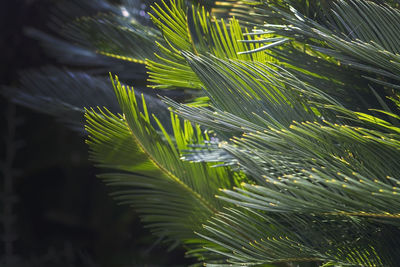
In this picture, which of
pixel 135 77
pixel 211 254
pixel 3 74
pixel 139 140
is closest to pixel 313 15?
pixel 139 140

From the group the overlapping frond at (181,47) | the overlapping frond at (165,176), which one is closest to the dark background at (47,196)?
the overlapping frond at (165,176)

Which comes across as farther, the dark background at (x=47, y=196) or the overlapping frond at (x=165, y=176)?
the dark background at (x=47, y=196)

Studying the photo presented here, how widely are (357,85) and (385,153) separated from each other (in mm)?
240

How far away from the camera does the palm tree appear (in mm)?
651

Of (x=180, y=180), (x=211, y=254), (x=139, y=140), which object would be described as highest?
(x=139, y=140)

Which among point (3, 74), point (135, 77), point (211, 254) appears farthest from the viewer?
point (3, 74)

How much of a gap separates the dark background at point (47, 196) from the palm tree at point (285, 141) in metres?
1.06

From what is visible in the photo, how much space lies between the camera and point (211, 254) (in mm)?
1025

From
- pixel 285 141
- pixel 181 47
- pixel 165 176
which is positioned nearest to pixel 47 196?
pixel 165 176

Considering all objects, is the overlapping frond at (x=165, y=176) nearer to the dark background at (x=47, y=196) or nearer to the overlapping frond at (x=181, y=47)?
the overlapping frond at (x=181, y=47)

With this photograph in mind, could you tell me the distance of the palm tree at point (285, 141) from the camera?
0.65 m

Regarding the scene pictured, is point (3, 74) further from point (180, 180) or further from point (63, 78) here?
point (180, 180)

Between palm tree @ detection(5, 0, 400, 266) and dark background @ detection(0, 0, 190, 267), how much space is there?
1057 mm

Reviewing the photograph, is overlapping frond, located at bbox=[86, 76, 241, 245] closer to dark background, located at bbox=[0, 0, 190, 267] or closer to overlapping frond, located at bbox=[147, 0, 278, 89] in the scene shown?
overlapping frond, located at bbox=[147, 0, 278, 89]
